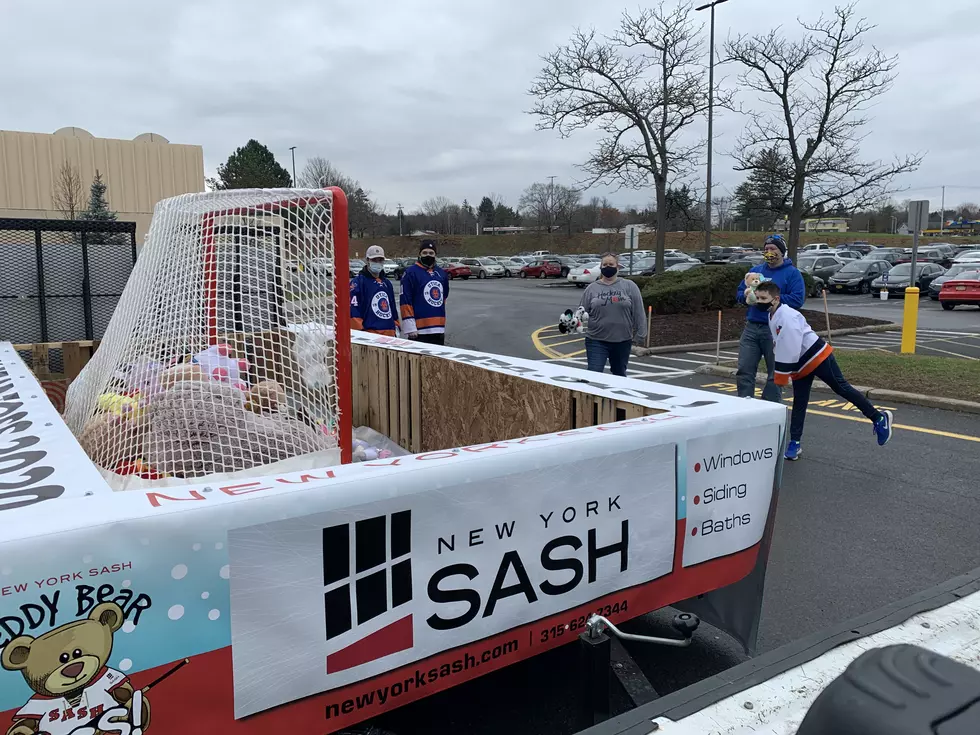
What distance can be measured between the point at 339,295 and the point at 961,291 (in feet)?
83.2

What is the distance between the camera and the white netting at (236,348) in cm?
315

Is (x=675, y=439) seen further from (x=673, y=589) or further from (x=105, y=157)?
(x=105, y=157)

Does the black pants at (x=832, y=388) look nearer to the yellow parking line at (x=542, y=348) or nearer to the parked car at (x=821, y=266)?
the yellow parking line at (x=542, y=348)

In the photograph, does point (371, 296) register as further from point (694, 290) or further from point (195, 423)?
point (694, 290)

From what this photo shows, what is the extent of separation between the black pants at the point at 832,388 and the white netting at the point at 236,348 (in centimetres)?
470

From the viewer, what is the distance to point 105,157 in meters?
33.1

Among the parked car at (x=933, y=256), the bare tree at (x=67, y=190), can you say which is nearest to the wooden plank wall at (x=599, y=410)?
the bare tree at (x=67, y=190)

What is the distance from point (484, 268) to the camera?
176ft

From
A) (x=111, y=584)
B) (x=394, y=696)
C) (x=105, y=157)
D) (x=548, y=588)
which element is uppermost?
(x=105, y=157)

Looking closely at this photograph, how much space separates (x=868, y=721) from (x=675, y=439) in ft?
5.88

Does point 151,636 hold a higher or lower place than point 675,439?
lower

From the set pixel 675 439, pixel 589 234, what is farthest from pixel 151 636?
pixel 589 234

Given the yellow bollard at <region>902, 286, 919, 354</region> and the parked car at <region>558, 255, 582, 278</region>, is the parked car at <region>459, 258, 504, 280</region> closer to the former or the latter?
the parked car at <region>558, 255, 582, 278</region>

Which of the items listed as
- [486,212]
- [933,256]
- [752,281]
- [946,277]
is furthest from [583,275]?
[486,212]
